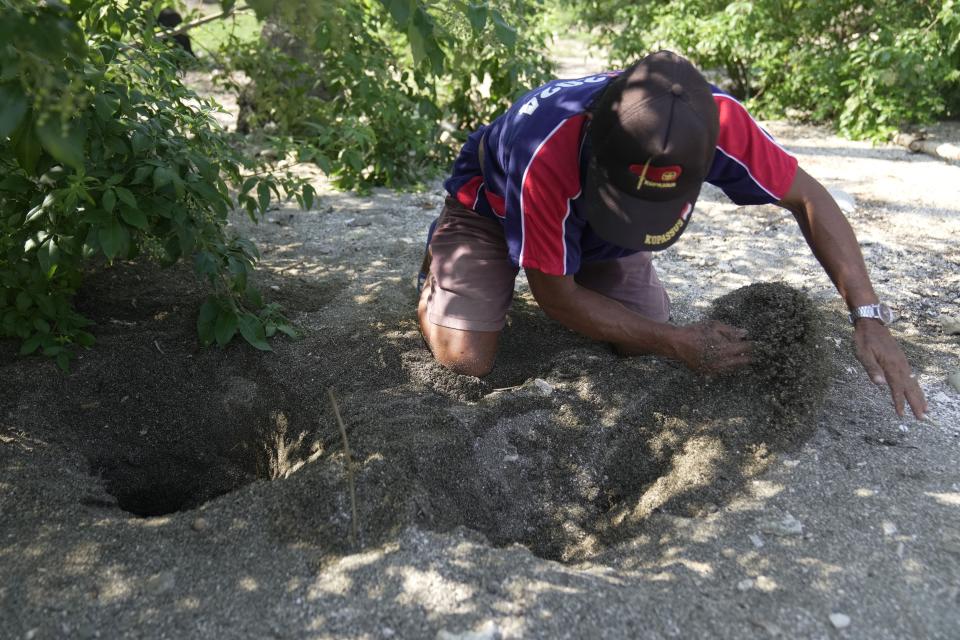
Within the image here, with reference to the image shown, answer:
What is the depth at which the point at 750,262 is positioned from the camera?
12.7ft

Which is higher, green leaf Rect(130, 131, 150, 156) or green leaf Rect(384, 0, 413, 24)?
green leaf Rect(384, 0, 413, 24)

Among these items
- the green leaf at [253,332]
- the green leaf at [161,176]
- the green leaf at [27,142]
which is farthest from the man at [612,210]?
the green leaf at [27,142]

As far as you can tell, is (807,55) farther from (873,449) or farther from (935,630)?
(935,630)

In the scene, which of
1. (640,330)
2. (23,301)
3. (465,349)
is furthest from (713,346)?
(23,301)

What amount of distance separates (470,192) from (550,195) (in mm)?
681

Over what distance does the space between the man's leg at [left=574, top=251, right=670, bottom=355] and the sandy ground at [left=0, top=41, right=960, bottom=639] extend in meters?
0.24

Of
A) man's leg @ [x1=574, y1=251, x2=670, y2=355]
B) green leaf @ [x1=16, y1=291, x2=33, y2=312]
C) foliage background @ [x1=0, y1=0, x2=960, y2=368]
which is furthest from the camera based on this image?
man's leg @ [x1=574, y1=251, x2=670, y2=355]

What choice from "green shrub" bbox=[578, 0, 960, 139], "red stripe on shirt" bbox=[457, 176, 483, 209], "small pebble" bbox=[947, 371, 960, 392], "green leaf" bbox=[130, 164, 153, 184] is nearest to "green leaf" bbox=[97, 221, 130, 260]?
"green leaf" bbox=[130, 164, 153, 184]

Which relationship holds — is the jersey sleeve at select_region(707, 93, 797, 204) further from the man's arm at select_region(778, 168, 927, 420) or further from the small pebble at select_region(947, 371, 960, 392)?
the small pebble at select_region(947, 371, 960, 392)

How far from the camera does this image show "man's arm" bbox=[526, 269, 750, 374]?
2402 mm

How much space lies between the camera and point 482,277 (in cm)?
290

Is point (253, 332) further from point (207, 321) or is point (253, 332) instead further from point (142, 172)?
point (142, 172)

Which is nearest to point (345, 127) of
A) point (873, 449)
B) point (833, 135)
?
point (873, 449)

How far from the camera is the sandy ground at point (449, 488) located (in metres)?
1.75
